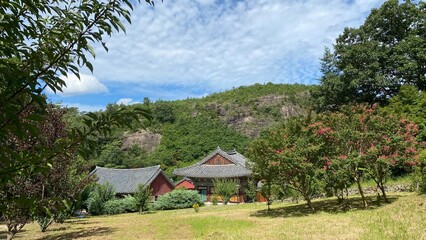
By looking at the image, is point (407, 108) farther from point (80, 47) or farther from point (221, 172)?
point (80, 47)

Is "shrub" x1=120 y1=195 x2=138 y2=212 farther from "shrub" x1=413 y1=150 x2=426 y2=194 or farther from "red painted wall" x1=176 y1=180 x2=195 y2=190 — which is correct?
"shrub" x1=413 y1=150 x2=426 y2=194

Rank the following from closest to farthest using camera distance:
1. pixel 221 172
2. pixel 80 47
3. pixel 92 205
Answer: pixel 80 47
pixel 92 205
pixel 221 172

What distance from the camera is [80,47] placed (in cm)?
203

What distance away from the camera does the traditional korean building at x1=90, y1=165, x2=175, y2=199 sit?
1496 inches

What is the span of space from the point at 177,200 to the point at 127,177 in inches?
447

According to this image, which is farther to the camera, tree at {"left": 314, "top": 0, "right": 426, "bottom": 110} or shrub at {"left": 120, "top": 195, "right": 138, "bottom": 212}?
shrub at {"left": 120, "top": 195, "right": 138, "bottom": 212}

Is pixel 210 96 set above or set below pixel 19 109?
above

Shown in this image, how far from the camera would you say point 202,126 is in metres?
66.0

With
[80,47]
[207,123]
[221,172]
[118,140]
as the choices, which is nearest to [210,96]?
[207,123]

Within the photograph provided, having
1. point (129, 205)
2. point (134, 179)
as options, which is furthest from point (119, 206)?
point (134, 179)

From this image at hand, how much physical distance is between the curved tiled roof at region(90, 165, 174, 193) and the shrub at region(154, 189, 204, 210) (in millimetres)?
6142

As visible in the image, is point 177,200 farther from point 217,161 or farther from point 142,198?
point 217,161

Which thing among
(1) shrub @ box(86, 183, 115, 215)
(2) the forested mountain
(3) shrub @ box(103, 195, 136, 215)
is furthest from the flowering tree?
(2) the forested mountain

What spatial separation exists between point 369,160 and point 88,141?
604 inches
